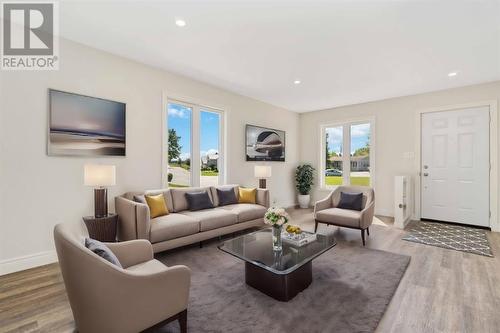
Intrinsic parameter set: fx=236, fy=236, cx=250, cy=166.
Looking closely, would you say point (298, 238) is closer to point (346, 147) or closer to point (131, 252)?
point (131, 252)

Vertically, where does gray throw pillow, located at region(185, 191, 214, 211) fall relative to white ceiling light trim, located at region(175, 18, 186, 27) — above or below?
below

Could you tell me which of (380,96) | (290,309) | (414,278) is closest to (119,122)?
(290,309)

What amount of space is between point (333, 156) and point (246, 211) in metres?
3.54

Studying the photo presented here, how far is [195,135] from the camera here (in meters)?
4.45

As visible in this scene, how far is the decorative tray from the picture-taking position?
101 inches

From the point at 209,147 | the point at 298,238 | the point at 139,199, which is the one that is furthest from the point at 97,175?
the point at 298,238

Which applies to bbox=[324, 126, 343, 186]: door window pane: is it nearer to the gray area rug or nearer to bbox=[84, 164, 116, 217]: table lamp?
the gray area rug

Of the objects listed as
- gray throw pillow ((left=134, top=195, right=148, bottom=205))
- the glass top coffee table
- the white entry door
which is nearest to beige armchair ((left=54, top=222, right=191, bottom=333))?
the glass top coffee table

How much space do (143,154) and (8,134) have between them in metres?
1.48

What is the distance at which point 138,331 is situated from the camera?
143cm

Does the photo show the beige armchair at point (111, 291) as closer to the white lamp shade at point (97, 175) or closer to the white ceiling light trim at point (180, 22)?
the white lamp shade at point (97, 175)

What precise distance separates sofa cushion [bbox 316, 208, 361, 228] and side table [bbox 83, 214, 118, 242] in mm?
3039

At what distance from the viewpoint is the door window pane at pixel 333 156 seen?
6266 mm

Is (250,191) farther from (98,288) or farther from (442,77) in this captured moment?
(442,77)
